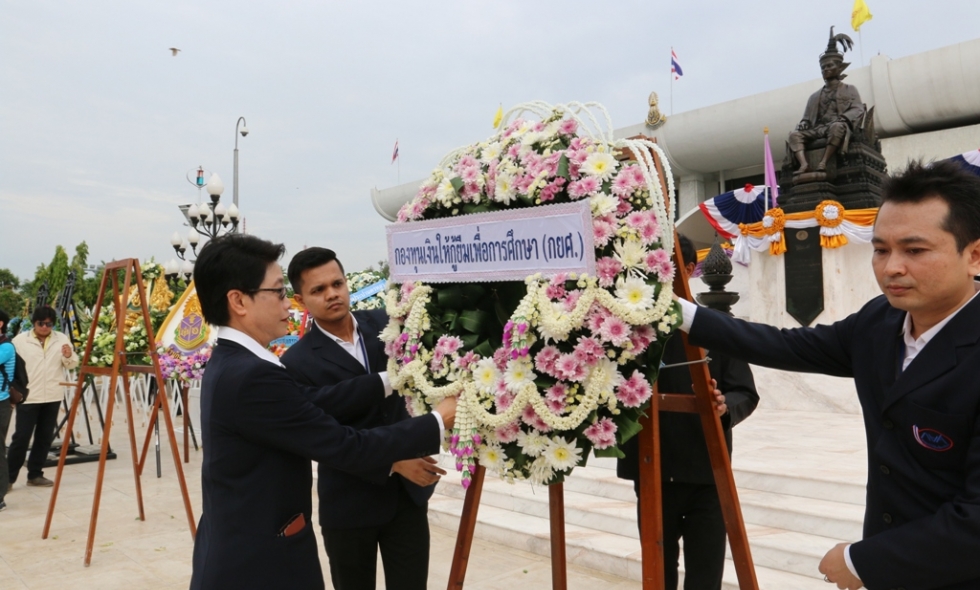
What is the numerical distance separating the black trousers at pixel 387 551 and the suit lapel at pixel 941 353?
169 centimetres

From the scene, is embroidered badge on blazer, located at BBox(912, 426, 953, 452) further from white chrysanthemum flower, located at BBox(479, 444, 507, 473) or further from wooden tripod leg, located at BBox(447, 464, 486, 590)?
wooden tripod leg, located at BBox(447, 464, 486, 590)

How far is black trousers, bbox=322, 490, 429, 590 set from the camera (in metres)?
2.53

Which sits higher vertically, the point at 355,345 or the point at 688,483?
the point at 355,345

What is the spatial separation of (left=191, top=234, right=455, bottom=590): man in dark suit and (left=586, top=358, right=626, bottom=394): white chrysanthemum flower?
48cm

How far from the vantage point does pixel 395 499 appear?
2.53 meters

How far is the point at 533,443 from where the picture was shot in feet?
6.21

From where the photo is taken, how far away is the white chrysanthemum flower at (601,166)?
1.90 m

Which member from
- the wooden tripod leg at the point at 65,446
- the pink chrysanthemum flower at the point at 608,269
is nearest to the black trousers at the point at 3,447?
the wooden tripod leg at the point at 65,446

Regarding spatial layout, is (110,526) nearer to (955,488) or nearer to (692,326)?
(692,326)

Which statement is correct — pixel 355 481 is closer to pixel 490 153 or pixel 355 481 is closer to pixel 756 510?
pixel 490 153

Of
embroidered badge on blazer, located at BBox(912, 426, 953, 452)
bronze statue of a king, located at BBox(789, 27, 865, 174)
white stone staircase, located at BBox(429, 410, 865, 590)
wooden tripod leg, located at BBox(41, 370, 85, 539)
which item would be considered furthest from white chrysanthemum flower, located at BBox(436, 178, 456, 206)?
bronze statue of a king, located at BBox(789, 27, 865, 174)

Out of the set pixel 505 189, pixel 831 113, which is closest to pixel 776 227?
pixel 831 113

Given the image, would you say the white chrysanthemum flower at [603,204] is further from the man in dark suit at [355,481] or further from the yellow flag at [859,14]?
the yellow flag at [859,14]

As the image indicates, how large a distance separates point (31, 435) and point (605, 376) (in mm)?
7140
